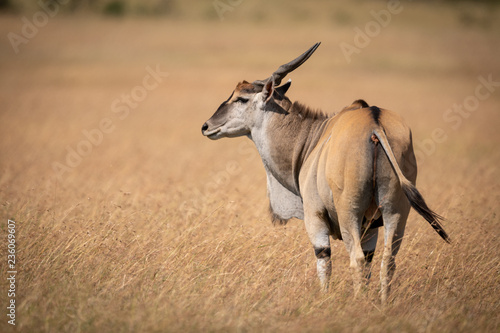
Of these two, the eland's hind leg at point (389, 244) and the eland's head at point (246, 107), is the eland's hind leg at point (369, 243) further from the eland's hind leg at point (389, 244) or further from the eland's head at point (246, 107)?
the eland's head at point (246, 107)

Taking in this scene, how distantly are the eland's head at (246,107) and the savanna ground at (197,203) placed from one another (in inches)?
45.0

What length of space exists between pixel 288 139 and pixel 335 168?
1216mm

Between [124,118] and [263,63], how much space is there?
1260cm

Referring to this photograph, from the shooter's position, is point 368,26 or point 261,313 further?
point 368,26

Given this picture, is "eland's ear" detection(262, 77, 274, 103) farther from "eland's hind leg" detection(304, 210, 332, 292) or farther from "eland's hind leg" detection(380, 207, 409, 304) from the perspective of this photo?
"eland's hind leg" detection(380, 207, 409, 304)

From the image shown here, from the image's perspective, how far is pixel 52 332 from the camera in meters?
4.22

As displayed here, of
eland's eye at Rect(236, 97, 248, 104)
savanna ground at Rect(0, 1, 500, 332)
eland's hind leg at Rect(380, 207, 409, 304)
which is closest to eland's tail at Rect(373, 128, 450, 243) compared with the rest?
eland's hind leg at Rect(380, 207, 409, 304)

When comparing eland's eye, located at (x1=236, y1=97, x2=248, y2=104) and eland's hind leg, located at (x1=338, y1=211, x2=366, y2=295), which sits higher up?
eland's eye, located at (x1=236, y1=97, x2=248, y2=104)

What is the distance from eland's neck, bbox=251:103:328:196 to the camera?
5934mm

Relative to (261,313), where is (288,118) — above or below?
above

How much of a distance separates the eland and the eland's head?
0.03 ft

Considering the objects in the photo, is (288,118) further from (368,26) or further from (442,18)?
(442,18)

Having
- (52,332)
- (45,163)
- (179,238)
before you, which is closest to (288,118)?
(179,238)

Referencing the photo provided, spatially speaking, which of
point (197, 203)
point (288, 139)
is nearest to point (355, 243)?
point (288, 139)
